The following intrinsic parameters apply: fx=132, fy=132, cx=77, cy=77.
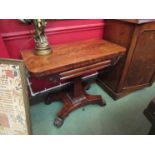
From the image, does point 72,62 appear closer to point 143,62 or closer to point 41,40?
point 41,40

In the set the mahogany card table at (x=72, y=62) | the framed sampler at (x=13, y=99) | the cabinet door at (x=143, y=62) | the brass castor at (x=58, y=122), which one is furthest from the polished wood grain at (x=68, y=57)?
the brass castor at (x=58, y=122)

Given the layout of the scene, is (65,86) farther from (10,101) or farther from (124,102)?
(10,101)

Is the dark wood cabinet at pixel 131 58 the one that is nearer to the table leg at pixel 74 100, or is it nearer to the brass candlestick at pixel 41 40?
the table leg at pixel 74 100

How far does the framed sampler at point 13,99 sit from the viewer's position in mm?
712

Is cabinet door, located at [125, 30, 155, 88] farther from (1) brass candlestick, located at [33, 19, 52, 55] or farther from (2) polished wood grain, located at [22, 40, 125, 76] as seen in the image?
(1) brass candlestick, located at [33, 19, 52, 55]

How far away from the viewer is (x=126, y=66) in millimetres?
1345

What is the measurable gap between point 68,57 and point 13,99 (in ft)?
1.52

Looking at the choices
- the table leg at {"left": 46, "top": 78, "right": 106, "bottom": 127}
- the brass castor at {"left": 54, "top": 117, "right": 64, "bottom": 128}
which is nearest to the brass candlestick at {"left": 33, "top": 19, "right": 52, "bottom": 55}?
the table leg at {"left": 46, "top": 78, "right": 106, "bottom": 127}

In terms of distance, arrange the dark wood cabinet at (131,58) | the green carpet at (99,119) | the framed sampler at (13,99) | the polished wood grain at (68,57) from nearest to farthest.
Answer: the framed sampler at (13,99) < the polished wood grain at (68,57) < the dark wood cabinet at (131,58) < the green carpet at (99,119)

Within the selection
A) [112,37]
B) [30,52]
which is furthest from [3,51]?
[112,37]

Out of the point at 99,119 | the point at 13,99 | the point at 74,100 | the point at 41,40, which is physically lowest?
the point at 99,119

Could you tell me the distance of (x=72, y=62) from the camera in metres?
0.91

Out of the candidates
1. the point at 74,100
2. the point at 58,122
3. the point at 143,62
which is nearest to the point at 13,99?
the point at 58,122
